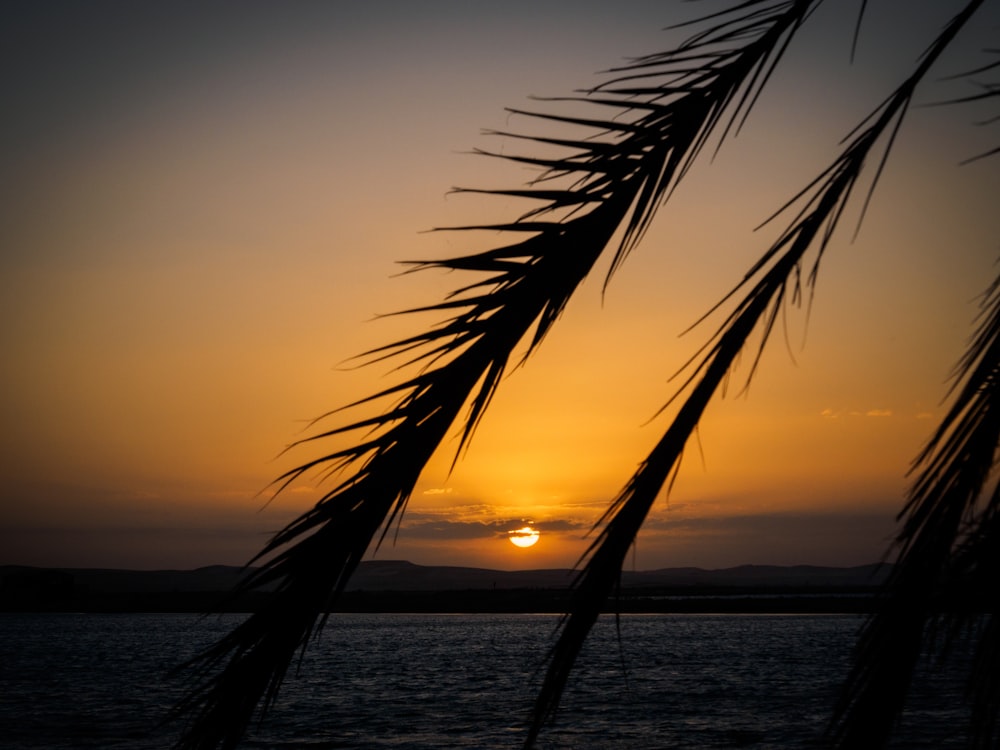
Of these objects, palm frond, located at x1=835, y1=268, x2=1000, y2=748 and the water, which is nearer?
palm frond, located at x1=835, y1=268, x2=1000, y2=748

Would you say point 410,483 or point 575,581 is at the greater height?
point 410,483

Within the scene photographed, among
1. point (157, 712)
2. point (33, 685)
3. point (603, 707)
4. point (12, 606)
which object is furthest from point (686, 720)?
point (12, 606)

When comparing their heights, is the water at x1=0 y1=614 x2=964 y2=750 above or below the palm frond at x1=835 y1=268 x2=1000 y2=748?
below

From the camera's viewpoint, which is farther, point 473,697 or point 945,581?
point 473,697

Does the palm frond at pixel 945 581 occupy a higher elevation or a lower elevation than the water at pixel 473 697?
higher

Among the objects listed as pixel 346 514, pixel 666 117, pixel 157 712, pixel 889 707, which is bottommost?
pixel 157 712

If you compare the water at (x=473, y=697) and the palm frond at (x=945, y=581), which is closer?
the palm frond at (x=945, y=581)

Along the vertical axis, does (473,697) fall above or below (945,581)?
below

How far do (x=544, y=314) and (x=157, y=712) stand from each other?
3750cm

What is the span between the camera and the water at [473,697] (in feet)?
93.0

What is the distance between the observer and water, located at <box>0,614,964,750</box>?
28.3 metres

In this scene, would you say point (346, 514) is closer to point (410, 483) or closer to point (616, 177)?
point (410, 483)

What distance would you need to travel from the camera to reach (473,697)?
4038cm

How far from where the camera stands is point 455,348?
6.65 feet
